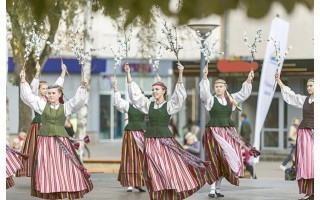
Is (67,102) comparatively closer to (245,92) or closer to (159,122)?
(159,122)

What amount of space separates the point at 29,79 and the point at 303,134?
832 centimetres

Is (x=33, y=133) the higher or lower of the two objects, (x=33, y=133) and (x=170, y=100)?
the lower

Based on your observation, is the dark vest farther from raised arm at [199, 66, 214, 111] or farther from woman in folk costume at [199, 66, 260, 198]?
raised arm at [199, 66, 214, 111]

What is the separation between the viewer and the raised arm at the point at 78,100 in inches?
337

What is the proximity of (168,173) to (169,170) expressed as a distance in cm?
4

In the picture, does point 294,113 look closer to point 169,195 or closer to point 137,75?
point 137,75

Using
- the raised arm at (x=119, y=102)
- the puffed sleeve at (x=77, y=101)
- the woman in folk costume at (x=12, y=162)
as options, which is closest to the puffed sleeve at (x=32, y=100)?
the puffed sleeve at (x=77, y=101)

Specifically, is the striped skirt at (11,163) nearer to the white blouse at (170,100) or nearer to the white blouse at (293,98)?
the white blouse at (170,100)

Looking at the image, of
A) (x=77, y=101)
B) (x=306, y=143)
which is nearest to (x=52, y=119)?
(x=77, y=101)

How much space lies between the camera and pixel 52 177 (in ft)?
27.9

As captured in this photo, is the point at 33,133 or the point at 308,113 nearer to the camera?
the point at 308,113

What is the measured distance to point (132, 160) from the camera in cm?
1120

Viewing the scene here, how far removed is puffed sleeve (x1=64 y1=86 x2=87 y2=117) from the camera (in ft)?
28.1
